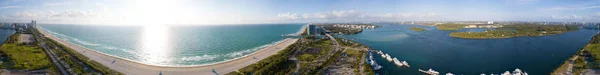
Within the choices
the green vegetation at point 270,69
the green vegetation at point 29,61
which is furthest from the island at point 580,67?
the green vegetation at point 29,61

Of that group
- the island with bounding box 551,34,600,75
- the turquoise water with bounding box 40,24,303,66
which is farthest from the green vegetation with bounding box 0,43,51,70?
the island with bounding box 551,34,600,75

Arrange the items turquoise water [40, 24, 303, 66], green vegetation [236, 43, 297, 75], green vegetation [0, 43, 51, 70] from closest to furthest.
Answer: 1. green vegetation [236, 43, 297, 75]
2. green vegetation [0, 43, 51, 70]
3. turquoise water [40, 24, 303, 66]

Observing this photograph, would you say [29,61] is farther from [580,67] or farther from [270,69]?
[580,67]

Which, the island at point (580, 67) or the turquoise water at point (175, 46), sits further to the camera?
the turquoise water at point (175, 46)

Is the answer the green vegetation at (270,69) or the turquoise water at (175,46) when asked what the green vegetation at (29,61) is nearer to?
the turquoise water at (175,46)

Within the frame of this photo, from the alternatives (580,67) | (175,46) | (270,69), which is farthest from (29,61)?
(580,67)

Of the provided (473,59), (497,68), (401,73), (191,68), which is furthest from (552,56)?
(191,68)

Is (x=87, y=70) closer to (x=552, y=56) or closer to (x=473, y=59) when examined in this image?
(x=473, y=59)

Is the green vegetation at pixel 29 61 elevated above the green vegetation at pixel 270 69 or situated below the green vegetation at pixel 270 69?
above

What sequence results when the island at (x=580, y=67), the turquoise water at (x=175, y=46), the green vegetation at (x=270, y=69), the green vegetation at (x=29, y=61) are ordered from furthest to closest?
the turquoise water at (x=175, y=46) → the green vegetation at (x=29, y=61) → the island at (x=580, y=67) → the green vegetation at (x=270, y=69)

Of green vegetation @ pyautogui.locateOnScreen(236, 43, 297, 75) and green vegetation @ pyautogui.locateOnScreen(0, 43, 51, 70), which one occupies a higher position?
green vegetation @ pyautogui.locateOnScreen(0, 43, 51, 70)

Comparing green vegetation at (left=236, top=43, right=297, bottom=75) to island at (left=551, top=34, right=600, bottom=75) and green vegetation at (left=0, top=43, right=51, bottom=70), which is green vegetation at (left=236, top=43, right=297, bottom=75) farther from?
island at (left=551, top=34, right=600, bottom=75)
